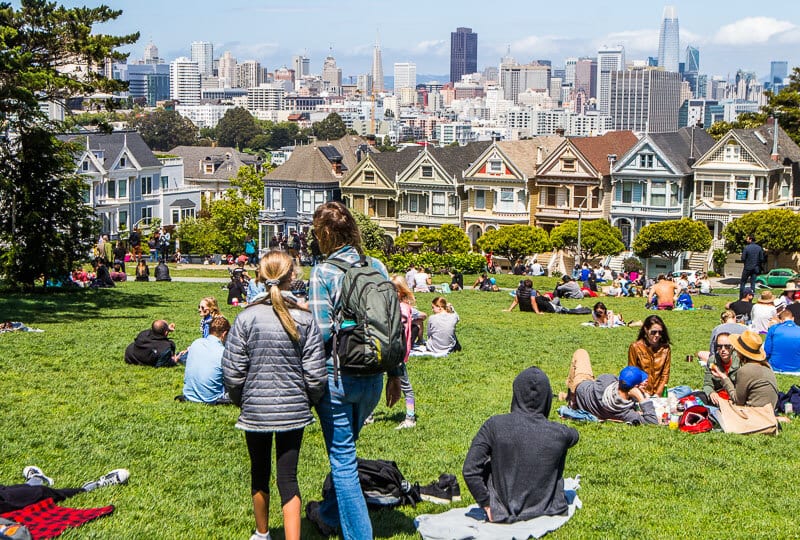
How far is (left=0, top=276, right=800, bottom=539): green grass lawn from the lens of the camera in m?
9.14

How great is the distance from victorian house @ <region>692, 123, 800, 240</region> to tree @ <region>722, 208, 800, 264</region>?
17.5 feet

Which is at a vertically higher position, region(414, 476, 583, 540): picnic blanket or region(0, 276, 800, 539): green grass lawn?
region(414, 476, 583, 540): picnic blanket

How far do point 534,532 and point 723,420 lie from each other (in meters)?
5.31

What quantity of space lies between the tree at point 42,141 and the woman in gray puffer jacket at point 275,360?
16760 mm

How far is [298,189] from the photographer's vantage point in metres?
75.9

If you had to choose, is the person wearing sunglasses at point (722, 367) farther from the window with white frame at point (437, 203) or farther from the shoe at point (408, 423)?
the window with white frame at point (437, 203)

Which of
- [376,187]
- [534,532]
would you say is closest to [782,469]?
[534,532]

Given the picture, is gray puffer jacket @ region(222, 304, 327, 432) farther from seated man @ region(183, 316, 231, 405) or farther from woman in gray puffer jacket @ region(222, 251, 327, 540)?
seated man @ region(183, 316, 231, 405)

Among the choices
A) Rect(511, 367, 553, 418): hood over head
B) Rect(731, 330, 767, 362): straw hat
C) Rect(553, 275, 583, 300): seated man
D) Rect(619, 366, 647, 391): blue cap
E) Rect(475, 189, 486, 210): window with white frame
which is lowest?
Rect(553, 275, 583, 300): seated man

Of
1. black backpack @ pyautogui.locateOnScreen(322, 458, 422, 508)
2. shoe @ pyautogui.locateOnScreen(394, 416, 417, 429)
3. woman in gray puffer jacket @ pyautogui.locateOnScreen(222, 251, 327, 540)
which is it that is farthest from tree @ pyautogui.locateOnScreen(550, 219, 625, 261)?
woman in gray puffer jacket @ pyautogui.locateOnScreen(222, 251, 327, 540)

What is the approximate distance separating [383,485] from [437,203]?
6306 cm

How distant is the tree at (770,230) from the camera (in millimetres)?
56812

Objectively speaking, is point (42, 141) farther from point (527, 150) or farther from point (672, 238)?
point (527, 150)

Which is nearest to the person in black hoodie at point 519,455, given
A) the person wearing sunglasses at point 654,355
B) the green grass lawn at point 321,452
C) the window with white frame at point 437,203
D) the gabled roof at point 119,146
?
the green grass lawn at point 321,452
